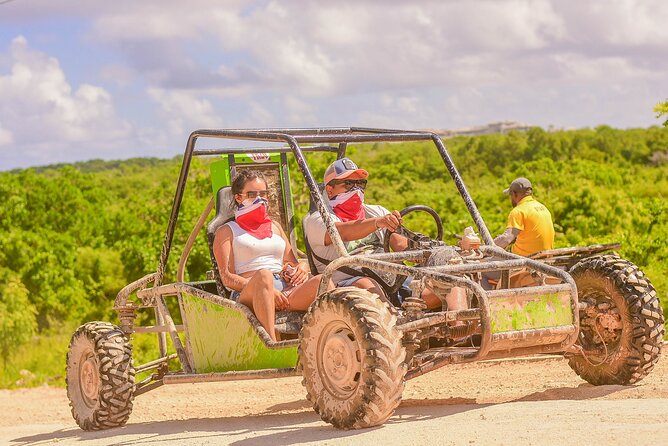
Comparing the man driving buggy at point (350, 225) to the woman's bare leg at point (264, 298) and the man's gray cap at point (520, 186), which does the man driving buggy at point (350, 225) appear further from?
the man's gray cap at point (520, 186)

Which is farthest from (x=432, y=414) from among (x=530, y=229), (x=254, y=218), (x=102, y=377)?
(x=530, y=229)

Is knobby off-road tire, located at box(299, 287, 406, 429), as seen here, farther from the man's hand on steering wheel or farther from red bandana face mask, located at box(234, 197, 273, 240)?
red bandana face mask, located at box(234, 197, 273, 240)

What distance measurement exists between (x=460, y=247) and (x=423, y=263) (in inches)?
15.2

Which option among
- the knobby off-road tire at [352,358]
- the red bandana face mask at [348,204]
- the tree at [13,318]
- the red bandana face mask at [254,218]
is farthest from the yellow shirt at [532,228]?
the tree at [13,318]

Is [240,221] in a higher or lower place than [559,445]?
higher

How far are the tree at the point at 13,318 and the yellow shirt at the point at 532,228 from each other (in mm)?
11258

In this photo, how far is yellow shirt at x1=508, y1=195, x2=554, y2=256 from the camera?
36.8 ft

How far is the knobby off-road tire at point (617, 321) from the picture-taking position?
831 cm

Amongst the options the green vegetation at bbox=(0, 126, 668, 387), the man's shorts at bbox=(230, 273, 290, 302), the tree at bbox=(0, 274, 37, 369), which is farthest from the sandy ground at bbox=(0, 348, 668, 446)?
the tree at bbox=(0, 274, 37, 369)

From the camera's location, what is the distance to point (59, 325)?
85.6 feet

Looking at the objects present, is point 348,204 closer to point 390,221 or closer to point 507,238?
point 390,221

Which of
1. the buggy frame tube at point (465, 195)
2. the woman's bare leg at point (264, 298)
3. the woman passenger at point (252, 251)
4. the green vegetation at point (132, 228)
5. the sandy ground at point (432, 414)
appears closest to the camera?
the sandy ground at point (432, 414)

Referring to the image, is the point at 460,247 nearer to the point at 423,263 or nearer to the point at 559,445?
the point at 423,263

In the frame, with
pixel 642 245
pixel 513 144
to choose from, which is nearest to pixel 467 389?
pixel 642 245
